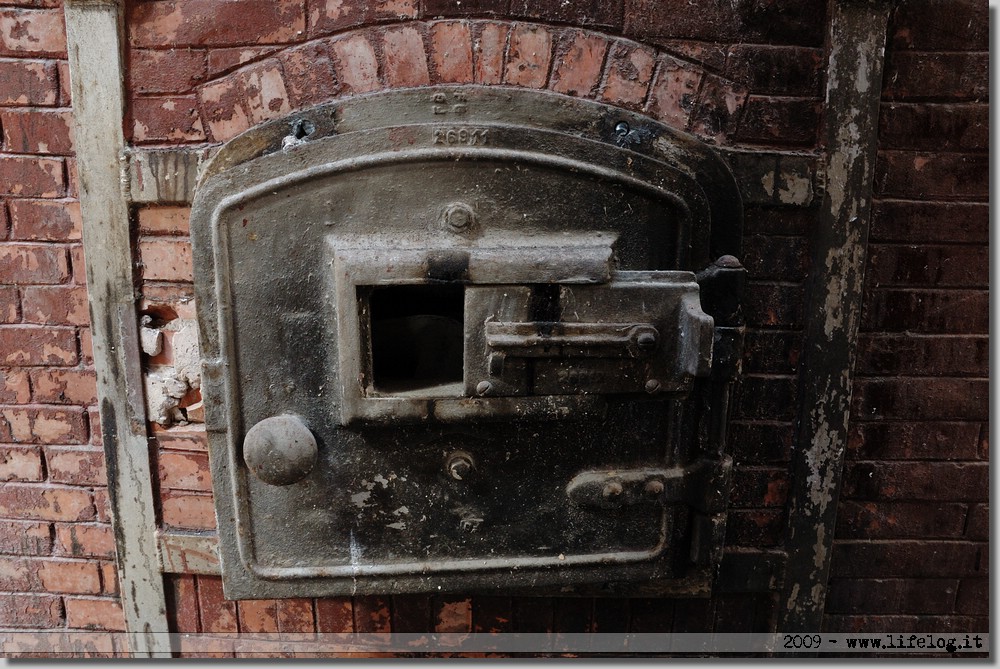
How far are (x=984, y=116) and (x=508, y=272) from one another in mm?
1016

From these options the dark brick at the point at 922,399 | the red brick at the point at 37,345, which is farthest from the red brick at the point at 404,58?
the dark brick at the point at 922,399

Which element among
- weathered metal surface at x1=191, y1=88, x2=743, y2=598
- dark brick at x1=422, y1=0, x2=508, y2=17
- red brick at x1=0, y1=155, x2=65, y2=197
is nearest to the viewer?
weathered metal surface at x1=191, y1=88, x2=743, y2=598

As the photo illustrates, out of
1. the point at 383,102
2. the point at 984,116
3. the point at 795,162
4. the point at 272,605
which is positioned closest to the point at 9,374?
the point at 272,605

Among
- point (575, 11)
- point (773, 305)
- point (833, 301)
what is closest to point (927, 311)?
point (833, 301)

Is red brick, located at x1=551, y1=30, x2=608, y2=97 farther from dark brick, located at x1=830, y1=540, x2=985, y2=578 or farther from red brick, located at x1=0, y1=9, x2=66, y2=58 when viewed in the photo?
dark brick, located at x1=830, y1=540, x2=985, y2=578

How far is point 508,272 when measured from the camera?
3.49 feet

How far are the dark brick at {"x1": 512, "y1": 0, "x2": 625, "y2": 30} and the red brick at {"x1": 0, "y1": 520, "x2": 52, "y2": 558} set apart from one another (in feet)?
4.97

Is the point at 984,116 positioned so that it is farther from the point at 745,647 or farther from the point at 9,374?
the point at 9,374

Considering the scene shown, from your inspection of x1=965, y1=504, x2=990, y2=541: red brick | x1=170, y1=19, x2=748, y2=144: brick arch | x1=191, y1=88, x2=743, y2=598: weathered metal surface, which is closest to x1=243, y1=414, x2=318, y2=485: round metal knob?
x1=191, y1=88, x2=743, y2=598: weathered metal surface

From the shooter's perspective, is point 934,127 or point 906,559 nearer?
point 934,127

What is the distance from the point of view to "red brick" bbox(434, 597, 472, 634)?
153 cm

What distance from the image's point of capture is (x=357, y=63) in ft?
3.98

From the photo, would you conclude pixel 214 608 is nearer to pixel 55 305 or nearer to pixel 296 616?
pixel 296 616

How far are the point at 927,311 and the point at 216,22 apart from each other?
4.99ft
